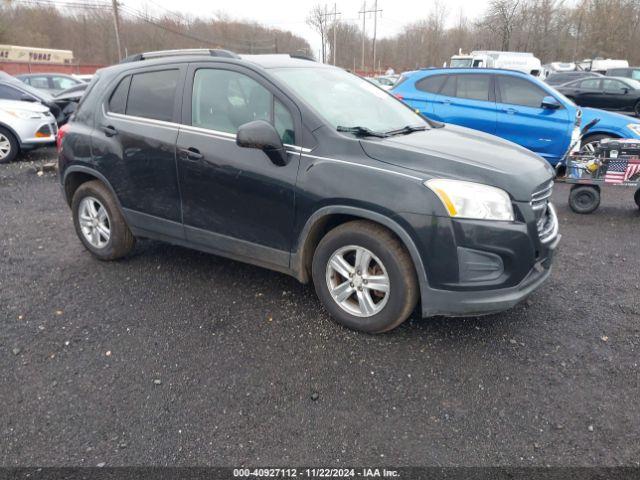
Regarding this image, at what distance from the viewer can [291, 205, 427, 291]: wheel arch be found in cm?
286

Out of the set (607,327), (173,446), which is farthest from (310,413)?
(607,327)

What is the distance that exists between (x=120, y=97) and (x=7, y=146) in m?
6.86

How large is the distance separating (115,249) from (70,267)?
49 centimetres

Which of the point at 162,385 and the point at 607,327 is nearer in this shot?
the point at 162,385

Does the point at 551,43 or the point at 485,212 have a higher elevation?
the point at 551,43

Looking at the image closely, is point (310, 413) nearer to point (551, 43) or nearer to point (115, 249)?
point (115, 249)

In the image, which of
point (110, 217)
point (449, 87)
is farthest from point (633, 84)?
point (110, 217)

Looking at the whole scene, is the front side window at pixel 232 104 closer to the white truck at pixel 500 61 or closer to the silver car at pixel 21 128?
the silver car at pixel 21 128

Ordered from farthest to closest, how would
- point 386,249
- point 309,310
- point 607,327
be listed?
point 309,310 → point 607,327 → point 386,249

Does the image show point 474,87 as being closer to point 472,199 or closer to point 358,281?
point 472,199

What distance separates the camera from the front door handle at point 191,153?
139 inches

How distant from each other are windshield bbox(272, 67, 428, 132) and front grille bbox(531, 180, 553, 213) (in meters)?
1.19

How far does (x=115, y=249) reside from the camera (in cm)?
436

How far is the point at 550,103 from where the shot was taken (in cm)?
712
